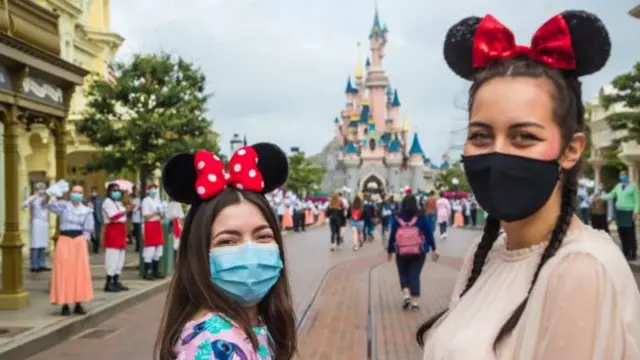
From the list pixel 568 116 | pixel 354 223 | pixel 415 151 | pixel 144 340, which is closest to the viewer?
pixel 568 116

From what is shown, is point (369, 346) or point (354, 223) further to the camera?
point (354, 223)

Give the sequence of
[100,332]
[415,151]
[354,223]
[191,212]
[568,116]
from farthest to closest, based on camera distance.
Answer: [415,151] < [354,223] < [100,332] < [191,212] < [568,116]

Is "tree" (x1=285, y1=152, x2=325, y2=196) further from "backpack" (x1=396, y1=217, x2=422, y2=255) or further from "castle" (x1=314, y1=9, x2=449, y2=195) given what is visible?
"backpack" (x1=396, y1=217, x2=422, y2=255)

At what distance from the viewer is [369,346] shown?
28.4 feet

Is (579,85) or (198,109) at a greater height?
(198,109)

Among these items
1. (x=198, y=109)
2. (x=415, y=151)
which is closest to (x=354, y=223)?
(x=198, y=109)

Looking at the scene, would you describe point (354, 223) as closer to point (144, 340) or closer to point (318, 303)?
point (318, 303)

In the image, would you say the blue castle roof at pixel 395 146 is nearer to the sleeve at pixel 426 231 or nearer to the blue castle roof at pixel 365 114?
the blue castle roof at pixel 365 114

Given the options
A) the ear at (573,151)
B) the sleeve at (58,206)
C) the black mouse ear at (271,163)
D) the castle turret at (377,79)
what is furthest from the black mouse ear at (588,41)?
the castle turret at (377,79)

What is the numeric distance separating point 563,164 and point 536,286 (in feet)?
1.05

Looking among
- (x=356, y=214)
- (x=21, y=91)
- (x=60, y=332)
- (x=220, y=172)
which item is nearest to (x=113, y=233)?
(x=21, y=91)

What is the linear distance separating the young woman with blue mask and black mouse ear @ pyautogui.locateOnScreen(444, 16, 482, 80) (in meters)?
0.86

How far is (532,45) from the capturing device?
1947mm

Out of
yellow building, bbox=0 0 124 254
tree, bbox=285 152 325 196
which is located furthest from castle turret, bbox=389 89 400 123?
yellow building, bbox=0 0 124 254
